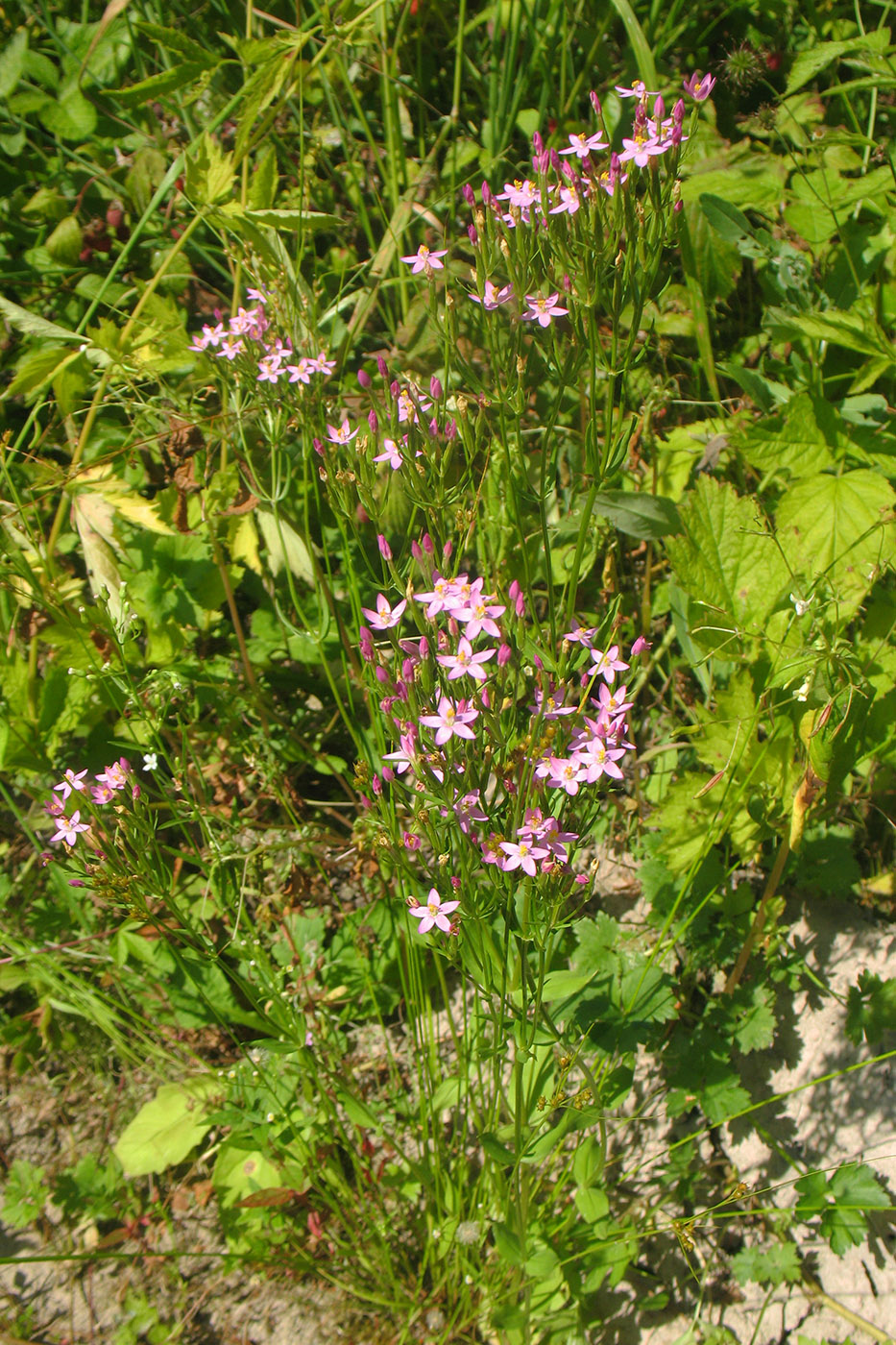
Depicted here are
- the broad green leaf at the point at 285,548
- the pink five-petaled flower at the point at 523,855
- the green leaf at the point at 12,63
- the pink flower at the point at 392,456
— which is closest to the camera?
the pink five-petaled flower at the point at 523,855

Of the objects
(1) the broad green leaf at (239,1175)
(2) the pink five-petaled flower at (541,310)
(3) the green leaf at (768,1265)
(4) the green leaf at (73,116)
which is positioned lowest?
(3) the green leaf at (768,1265)

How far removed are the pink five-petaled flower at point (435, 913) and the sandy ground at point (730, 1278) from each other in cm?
125

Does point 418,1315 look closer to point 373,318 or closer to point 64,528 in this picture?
point 64,528

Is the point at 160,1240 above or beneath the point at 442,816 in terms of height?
beneath

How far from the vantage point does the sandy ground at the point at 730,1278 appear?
7.33 feet

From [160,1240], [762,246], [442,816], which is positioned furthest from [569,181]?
[160,1240]

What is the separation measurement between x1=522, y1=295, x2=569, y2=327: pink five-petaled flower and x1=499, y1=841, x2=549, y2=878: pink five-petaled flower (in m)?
0.88

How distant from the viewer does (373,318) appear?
3432 mm

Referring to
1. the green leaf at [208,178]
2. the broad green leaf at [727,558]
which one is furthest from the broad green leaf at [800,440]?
the green leaf at [208,178]

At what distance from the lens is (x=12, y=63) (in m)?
3.13

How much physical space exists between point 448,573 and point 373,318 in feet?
7.44

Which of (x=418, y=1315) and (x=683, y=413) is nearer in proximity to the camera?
(x=418, y=1315)

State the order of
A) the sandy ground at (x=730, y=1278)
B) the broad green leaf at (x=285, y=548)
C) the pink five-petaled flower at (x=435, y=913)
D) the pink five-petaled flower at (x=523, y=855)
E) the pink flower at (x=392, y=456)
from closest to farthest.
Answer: the pink five-petaled flower at (x=523, y=855) → the pink five-petaled flower at (x=435, y=913) → the pink flower at (x=392, y=456) → the sandy ground at (x=730, y=1278) → the broad green leaf at (x=285, y=548)

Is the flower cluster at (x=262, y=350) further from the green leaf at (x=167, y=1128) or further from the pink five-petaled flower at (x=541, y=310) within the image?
the green leaf at (x=167, y=1128)
